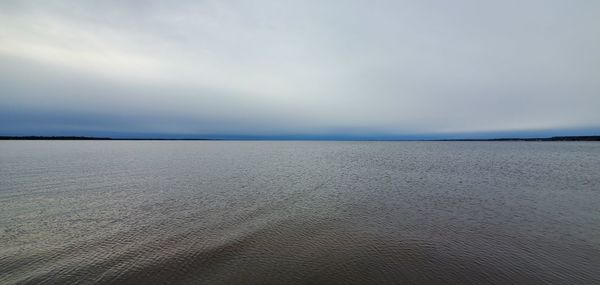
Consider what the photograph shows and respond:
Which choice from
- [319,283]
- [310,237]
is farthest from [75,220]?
[319,283]

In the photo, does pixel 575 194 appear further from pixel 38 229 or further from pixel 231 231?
pixel 38 229

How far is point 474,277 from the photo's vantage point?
9.68m

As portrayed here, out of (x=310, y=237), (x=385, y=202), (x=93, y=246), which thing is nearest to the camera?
(x=93, y=246)

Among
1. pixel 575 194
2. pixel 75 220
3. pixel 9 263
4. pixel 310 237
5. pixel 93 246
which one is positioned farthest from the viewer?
pixel 575 194

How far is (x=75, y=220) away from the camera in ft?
51.3

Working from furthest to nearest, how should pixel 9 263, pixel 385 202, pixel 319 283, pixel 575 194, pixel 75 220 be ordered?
pixel 575 194
pixel 385 202
pixel 75 220
pixel 9 263
pixel 319 283

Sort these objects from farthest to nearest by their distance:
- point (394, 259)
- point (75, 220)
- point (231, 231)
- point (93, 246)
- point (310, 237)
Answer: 1. point (75, 220)
2. point (231, 231)
3. point (310, 237)
4. point (93, 246)
5. point (394, 259)

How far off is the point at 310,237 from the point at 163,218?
10.2 m

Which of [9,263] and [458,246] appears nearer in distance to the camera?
[9,263]

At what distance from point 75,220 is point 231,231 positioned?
10.3 metres

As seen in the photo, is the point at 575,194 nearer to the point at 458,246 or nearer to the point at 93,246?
the point at 458,246

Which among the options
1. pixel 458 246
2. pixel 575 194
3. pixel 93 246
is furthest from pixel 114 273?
pixel 575 194

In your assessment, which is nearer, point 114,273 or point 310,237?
point 114,273

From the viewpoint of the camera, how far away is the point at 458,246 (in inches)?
493
